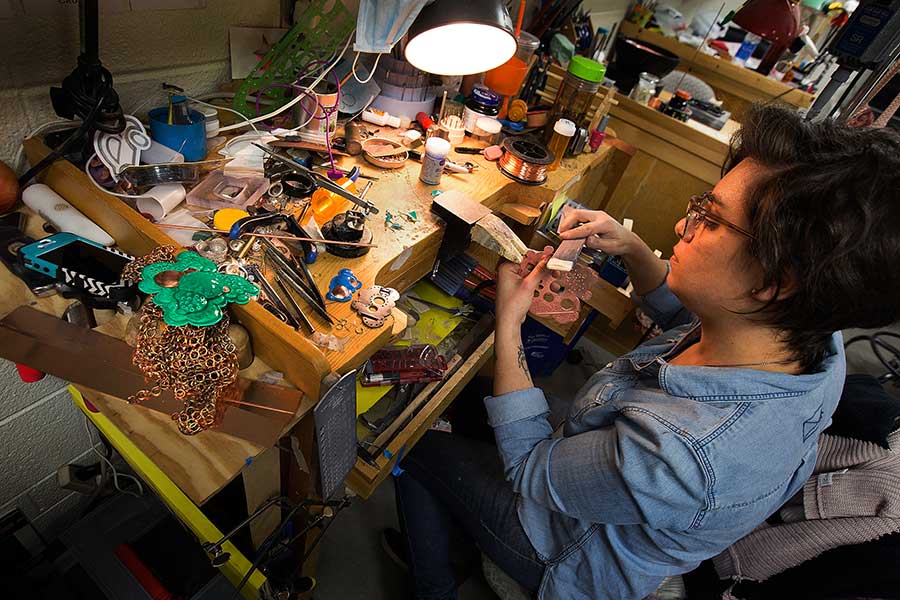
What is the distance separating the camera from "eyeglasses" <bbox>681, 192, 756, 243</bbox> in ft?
2.71

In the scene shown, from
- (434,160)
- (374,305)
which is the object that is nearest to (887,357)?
(434,160)

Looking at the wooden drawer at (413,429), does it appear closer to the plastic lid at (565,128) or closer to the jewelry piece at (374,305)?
the jewelry piece at (374,305)

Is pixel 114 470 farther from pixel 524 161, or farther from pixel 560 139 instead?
pixel 560 139

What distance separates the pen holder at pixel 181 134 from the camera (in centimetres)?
96

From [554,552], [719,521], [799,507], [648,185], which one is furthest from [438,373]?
[648,185]

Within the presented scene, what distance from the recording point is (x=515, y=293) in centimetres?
116

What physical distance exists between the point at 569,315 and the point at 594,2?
2.02 metres

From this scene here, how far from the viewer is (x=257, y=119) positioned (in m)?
1.11

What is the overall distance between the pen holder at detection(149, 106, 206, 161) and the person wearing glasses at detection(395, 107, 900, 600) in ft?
2.49

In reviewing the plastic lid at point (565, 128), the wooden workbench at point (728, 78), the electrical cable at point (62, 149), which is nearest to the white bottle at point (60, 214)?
the electrical cable at point (62, 149)

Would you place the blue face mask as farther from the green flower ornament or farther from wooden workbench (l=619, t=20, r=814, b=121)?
wooden workbench (l=619, t=20, r=814, b=121)

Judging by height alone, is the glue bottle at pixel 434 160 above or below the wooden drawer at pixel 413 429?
above

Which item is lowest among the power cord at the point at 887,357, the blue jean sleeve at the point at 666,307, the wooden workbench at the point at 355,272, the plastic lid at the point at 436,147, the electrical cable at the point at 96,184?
the power cord at the point at 887,357

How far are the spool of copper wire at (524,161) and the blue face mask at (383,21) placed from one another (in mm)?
520
